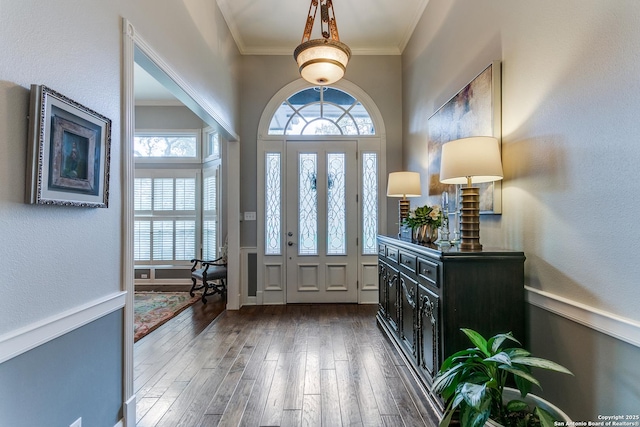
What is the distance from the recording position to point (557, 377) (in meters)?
1.60

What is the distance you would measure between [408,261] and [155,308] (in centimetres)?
358

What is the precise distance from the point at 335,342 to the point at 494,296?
1.73 metres

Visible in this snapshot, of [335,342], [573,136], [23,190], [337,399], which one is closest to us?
[23,190]

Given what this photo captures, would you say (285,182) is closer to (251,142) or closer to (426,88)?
(251,142)

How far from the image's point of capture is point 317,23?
12.2 feet

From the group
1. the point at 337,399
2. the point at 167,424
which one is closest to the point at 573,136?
the point at 337,399

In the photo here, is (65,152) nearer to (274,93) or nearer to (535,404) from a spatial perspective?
(535,404)

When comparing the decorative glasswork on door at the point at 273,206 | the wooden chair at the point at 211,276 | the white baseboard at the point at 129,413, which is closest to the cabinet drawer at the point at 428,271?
the white baseboard at the point at 129,413

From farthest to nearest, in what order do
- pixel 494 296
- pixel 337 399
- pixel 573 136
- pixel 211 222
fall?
pixel 211 222 < pixel 337 399 < pixel 494 296 < pixel 573 136

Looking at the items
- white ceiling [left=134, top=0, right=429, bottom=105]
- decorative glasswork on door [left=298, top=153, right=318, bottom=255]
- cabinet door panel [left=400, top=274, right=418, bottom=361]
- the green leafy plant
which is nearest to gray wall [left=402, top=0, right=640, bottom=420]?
the green leafy plant

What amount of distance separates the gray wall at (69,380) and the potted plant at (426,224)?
2169mm

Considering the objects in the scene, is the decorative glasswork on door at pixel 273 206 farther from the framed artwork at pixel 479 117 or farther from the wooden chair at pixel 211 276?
the framed artwork at pixel 479 117

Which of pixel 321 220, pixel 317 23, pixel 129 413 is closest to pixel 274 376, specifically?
pixel 129 413

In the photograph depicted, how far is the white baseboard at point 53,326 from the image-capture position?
3.70 ft
